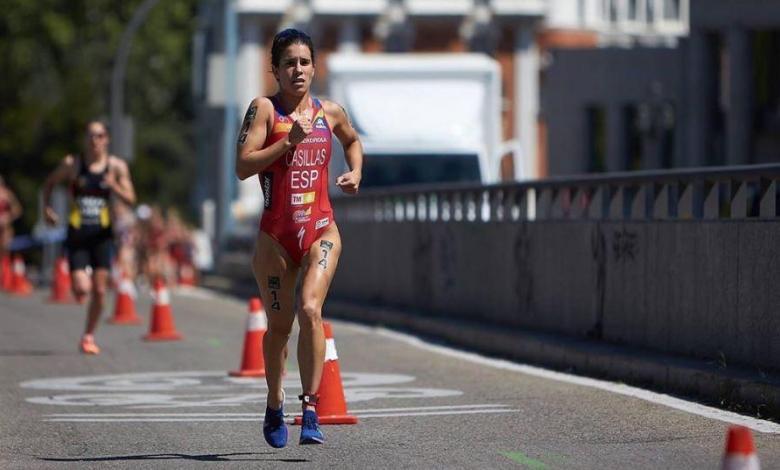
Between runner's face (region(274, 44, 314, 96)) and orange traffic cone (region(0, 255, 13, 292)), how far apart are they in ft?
80.3

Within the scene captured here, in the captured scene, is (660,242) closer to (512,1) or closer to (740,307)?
(740,307)

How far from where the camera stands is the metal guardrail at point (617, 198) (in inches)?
515

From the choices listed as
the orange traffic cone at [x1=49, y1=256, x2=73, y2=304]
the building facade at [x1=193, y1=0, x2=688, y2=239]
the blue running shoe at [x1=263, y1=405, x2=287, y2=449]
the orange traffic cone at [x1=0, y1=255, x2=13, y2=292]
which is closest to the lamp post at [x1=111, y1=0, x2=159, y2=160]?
the orange traffic cone at [x1=0, y1=255, x2=13, y2=292]

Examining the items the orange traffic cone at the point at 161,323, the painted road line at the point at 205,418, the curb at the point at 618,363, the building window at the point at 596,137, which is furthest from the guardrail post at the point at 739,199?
the building window at the point at 596,137

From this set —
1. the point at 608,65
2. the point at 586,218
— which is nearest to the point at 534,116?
the point at 608,65

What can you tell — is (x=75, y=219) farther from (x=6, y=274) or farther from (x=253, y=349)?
(x=6, y=274)

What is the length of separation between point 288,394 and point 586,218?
12.5 ft

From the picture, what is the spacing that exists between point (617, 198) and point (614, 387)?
2.31 m

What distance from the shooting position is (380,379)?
48.9ft

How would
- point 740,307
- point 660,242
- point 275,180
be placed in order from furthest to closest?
point 660,242, point 740,307, point 275,180

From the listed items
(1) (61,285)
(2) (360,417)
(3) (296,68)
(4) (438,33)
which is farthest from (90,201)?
(4) (438,33)

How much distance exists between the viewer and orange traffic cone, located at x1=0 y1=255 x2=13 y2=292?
34.2 m

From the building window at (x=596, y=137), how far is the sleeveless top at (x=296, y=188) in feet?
130

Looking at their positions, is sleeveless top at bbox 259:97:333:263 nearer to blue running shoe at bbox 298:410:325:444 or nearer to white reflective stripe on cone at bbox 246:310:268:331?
blue running shoe at bbox 298:410:325:444
